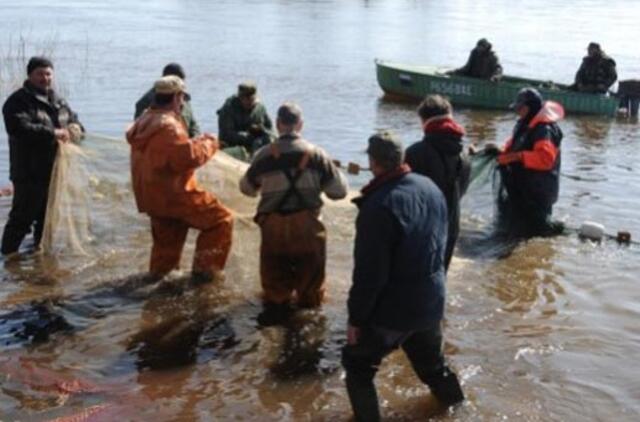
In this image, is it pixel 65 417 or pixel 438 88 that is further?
pixel 438 88

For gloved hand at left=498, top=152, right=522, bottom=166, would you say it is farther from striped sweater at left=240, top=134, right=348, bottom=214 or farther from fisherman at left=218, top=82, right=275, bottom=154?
striped sweater at left=240, top=134, right=348, bottom=214

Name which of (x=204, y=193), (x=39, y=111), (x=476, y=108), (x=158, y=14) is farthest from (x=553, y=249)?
(x=158, y=14)

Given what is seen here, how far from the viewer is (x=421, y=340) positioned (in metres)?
5.04

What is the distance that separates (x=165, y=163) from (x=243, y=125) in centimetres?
297

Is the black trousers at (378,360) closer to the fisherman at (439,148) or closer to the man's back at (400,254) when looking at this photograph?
the man's back at (400,254)

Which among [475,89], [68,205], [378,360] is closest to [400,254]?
[378,360]

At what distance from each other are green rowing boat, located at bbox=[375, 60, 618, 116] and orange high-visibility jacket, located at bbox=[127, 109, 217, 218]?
542 inches

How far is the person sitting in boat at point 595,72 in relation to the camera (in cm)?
1891

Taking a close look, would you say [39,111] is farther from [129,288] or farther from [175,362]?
[175,362]

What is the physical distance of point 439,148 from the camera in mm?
6355

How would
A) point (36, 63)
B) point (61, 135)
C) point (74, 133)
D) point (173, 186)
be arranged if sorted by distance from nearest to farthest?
point (173, 186), point (36, 63), point (61, 135), point (74, 133)

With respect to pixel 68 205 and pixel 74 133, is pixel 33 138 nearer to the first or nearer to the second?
pixel 74 133

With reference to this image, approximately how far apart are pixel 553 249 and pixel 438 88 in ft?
40.3

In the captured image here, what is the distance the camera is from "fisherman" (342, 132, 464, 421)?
448cm
